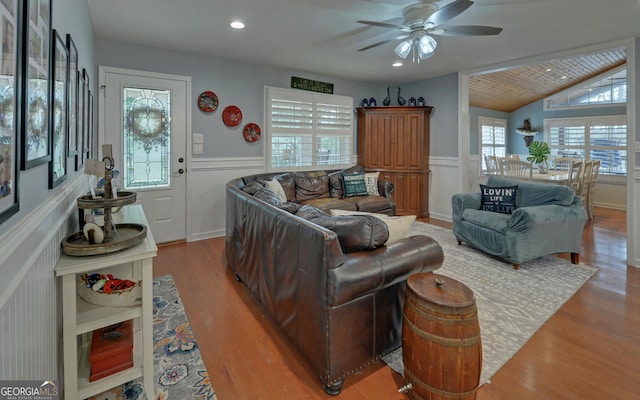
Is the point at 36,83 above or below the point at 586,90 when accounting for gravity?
below

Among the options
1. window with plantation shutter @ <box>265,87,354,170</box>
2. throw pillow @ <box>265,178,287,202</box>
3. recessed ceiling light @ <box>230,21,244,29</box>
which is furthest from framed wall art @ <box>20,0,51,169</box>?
window with plantation shutter @ <box>265,87,354,170</box>

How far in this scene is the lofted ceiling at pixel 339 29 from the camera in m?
2.79

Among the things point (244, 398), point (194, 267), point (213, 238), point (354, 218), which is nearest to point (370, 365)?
point (244, 398)

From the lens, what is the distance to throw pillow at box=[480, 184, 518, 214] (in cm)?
377

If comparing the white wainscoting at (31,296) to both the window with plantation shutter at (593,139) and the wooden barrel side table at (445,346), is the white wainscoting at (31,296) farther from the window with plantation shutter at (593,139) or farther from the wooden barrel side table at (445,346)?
the window with plantation shutter at (593,139)

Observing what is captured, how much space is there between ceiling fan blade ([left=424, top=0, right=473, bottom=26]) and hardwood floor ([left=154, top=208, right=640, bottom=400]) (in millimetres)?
2374

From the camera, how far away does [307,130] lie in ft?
17.4

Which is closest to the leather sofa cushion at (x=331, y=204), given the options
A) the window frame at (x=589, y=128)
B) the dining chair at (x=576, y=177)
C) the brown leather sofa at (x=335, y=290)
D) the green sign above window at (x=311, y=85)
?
the green sign above window at (x=311, y=85)

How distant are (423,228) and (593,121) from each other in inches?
204

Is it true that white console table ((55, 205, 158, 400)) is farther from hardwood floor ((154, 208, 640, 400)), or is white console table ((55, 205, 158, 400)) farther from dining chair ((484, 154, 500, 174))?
dining chair ((484, 154, 500, 174))

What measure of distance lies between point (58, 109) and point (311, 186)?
11.3ft

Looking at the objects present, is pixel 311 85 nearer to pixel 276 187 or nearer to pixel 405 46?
pixel 276 187

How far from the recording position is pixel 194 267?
11.1ft

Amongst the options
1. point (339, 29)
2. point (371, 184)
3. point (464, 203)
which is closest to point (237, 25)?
point (339, 29)
